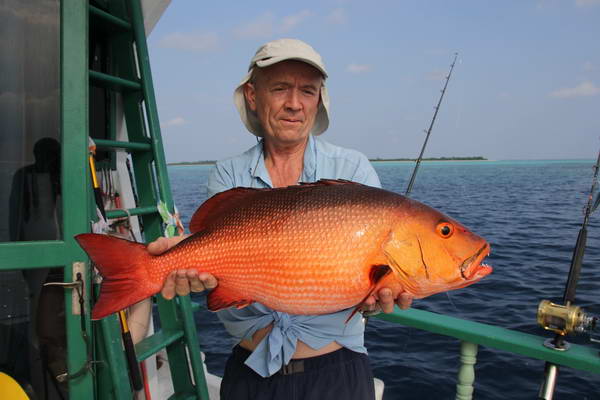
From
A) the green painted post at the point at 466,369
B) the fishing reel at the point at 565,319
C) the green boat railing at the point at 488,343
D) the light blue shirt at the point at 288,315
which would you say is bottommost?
the green painted post at the point at 466,369

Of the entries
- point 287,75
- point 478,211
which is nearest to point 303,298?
point 287,75

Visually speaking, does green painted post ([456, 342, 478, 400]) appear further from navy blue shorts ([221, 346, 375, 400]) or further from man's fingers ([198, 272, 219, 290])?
man's fingers ([198, 272, 219, 290])

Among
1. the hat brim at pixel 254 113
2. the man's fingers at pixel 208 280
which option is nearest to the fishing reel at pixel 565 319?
the hat brim at pixel 254 113

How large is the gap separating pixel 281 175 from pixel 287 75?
559 mm

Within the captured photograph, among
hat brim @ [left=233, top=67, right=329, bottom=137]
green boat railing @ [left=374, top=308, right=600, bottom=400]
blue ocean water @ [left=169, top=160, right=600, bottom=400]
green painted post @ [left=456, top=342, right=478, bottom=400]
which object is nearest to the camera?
hat brim @ [left=233, top=67, right=329, bottom=137]

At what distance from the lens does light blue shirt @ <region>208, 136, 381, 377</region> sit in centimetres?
215

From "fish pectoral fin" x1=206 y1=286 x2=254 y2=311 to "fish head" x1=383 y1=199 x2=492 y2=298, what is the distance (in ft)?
2.20

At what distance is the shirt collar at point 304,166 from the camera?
2.29m

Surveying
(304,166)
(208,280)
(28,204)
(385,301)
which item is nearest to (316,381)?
(385,301)

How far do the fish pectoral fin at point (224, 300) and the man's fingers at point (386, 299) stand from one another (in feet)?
1.89

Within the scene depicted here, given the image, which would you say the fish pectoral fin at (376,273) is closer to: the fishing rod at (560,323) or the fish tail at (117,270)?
the fish tail at (117,270)

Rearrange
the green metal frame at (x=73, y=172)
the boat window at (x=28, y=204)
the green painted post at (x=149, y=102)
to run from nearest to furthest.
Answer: the green metal frame at (x=73, y=172) → the boat window at (x=28, y=204) → the green painted post at (x=149, y=102)

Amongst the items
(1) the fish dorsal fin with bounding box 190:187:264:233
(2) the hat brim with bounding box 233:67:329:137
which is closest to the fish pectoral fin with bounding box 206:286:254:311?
(1) the fish dorsal fin with bounding box 190:187:264:233

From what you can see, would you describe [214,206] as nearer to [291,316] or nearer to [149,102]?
[291,316]
